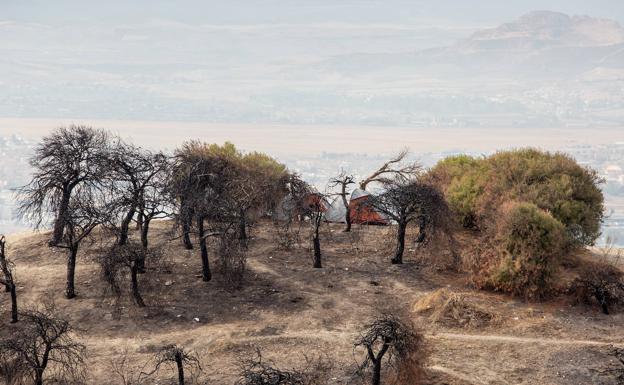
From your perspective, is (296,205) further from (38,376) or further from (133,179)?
(38,376)

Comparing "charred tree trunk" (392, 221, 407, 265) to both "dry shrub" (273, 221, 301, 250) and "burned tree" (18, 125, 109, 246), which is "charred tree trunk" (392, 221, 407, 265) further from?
"burned tree" (18, 125, 109, 246)

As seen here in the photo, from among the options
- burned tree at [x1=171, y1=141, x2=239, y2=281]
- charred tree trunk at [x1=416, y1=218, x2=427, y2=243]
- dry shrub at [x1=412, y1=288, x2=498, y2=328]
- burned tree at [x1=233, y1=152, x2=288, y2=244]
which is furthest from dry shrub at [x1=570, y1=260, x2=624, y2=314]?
burned tree at [x1=171, y1=141, x2=239, y2=281]

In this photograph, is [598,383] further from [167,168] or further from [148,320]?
[167,168]

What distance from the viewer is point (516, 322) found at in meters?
30.1

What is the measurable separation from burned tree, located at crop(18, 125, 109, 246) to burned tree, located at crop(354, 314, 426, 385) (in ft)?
68.1

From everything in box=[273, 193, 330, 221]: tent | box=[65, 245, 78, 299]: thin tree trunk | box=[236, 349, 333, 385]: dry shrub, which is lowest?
box=[236, 349, 333, 385]: dry shrub

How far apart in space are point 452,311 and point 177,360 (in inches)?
493

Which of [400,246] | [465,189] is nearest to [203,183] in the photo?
[400,246]

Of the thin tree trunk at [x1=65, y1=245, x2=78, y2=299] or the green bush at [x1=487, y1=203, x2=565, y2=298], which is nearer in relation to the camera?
the thin tree trunk at [x1=65, y1=245, x2=78, y2=299]

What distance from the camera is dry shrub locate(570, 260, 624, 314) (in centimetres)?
3181

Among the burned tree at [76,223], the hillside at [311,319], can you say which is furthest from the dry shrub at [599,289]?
the burned tree at [76,223]

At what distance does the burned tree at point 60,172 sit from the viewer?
129ft

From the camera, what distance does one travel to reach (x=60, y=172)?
131 feet

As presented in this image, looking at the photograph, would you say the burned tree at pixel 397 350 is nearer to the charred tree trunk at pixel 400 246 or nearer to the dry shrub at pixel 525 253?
the dry shrub at pixel 525 253
